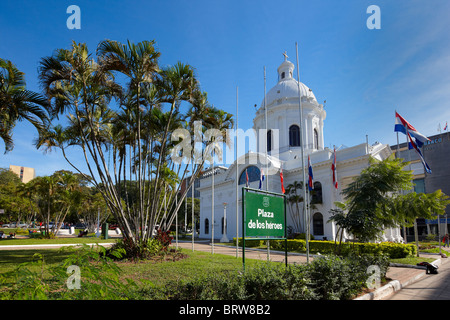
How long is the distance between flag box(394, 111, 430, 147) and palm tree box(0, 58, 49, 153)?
63.2 feet

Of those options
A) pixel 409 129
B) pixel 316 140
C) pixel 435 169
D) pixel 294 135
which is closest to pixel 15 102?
pixel 409 129

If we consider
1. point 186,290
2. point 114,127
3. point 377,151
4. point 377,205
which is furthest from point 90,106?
point 377,151

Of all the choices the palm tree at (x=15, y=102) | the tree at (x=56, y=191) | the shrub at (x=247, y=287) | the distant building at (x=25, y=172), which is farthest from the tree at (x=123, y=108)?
the distant building at (x=25, y=172)

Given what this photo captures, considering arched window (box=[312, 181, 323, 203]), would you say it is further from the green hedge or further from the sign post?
the sign post

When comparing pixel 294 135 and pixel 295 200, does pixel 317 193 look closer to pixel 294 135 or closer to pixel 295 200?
pixel 295 200

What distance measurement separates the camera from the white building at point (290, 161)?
2864 cm

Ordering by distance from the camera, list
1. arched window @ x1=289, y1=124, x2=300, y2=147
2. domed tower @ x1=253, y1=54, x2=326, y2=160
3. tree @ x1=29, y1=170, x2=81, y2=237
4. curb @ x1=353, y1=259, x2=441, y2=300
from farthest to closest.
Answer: arched window @ x1=289, y1=124, x2=300, y2=147
domed tower @ x1=253, y1=54, x2=326, y2=160
tree @ x1=29, y1=170, x2=81, y2=237
curb @ x1=353, y1=259, x2=441, y2=300

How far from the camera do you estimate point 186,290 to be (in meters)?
5.14

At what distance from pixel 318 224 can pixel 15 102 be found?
28.6 metres

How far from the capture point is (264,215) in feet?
26.1

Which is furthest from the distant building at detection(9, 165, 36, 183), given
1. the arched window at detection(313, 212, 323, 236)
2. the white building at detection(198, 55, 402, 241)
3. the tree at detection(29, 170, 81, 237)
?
the arched window at detection(313, 212, 323, 236)

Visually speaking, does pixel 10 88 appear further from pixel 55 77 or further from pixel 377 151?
pixel 377 151

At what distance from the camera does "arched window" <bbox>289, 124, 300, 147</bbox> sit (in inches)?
1490
